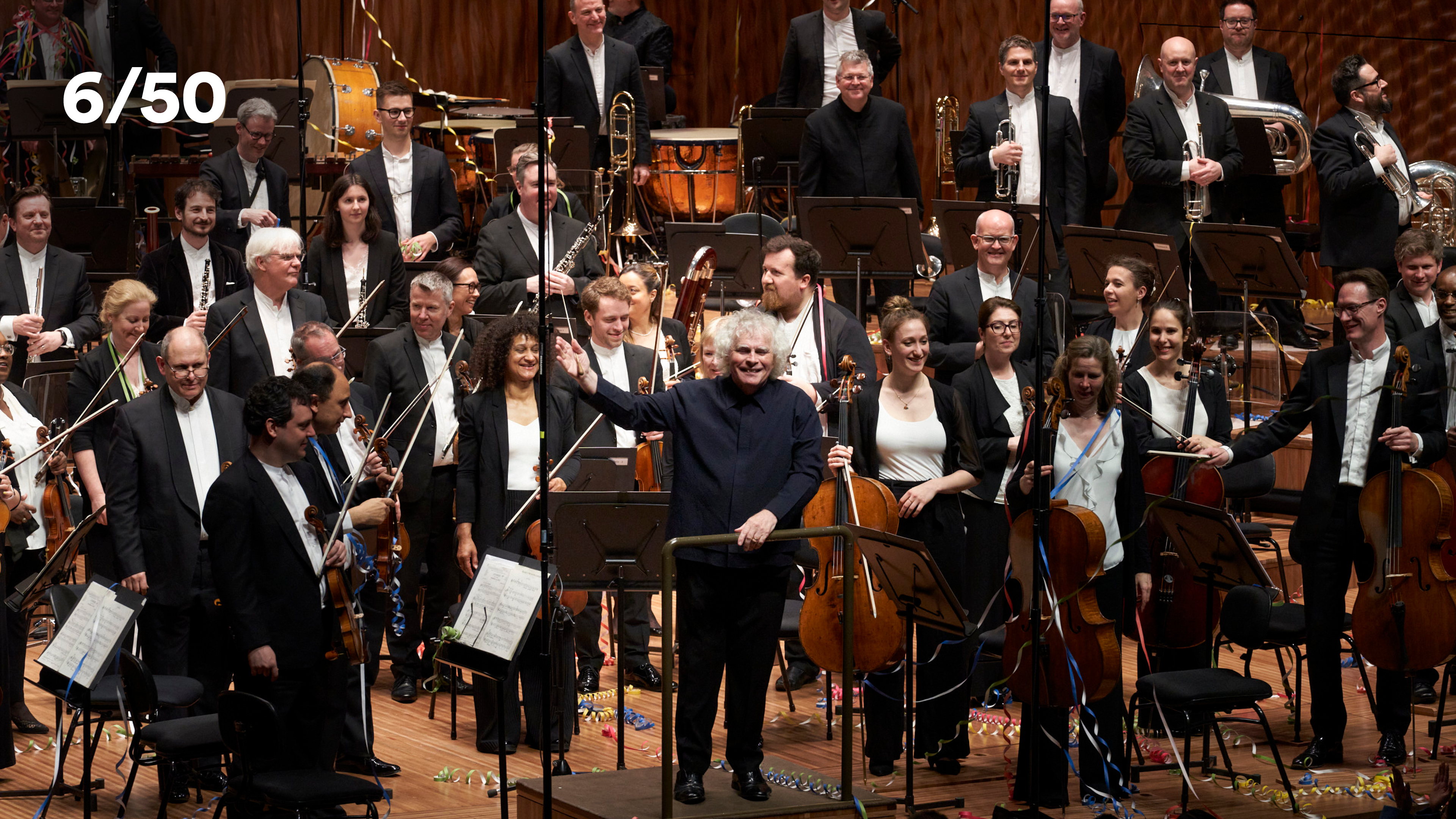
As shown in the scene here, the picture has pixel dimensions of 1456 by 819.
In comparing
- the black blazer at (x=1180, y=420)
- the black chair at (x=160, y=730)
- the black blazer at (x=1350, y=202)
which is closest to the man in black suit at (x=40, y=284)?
the black chair at (x=160, y=730)

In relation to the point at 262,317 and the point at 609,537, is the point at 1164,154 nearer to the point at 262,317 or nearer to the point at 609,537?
the point at 609,537

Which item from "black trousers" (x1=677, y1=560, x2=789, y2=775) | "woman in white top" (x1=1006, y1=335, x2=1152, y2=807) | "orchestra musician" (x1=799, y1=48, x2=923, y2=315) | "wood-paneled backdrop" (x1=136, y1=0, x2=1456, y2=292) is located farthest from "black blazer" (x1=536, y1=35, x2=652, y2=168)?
"black trousers" (x1=677, y1=560, x2=789, y2=775)

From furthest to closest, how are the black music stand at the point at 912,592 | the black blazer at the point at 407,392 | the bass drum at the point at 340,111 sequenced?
the bass drum at the point at 340,111 → the black blazer at the point at 407,392 → the black music stand at the point at 912,592

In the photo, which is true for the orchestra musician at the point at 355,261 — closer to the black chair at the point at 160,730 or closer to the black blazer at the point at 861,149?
the black blazer at the point at 861,149

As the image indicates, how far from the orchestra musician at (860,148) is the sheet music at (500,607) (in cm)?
330

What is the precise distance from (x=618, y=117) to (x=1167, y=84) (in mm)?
2596

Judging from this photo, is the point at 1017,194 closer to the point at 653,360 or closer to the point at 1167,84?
the point at 1167,84

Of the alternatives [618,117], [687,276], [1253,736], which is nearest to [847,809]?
[1253,736]

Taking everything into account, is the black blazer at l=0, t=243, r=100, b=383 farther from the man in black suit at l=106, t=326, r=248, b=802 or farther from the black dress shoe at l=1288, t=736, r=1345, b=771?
the black dress shoe at l=1288, t=736, r=1345, b=771

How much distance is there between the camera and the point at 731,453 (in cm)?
400

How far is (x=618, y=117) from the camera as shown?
7957 mm

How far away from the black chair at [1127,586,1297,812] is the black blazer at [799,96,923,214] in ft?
8.52

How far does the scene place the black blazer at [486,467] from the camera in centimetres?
500

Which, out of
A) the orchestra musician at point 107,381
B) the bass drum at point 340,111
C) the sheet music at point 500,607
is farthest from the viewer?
the bass drum at point 340,111
